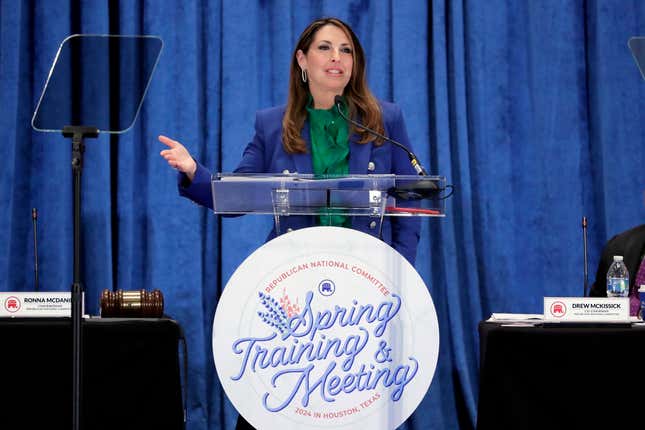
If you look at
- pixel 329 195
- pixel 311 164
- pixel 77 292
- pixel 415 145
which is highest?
pixel 415 145

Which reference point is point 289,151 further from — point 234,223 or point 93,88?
point 234,223

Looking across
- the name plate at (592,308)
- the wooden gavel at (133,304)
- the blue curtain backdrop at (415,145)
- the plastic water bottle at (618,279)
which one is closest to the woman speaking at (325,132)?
the wooden gavel at (133,304)

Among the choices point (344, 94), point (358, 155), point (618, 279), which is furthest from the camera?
point (618, 279)

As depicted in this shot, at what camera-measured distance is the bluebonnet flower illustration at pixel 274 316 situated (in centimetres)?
237

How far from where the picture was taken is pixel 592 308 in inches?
112

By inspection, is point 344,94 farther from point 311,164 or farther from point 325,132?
point 311,164

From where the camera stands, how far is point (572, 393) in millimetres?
2824

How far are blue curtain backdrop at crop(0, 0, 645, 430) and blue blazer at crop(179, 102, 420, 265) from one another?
1292 mm

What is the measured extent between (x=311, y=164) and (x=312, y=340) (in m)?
0.80

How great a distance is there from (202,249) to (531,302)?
1.74 meters

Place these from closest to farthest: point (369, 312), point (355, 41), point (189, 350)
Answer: point (369, 312) < point (355, 41) < point (189, 350)

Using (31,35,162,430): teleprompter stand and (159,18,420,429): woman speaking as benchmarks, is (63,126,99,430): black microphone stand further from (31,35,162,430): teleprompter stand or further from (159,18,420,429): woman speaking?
(159,18,420,429): woman speaking

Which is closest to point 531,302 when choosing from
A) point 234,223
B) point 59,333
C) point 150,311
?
point 234,223

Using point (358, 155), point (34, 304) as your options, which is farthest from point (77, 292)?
point (358, 155)
